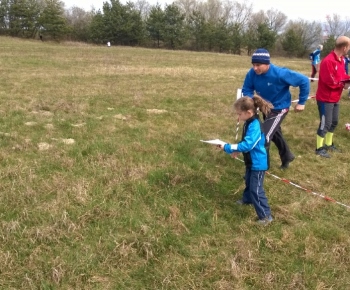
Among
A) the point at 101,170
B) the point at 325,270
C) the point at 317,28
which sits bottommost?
the point at 325,270

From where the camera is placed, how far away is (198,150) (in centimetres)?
669

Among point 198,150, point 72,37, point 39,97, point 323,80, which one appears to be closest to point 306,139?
point 323,80

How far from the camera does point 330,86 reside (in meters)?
6.79

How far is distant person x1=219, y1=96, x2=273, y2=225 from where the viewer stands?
4160 mm

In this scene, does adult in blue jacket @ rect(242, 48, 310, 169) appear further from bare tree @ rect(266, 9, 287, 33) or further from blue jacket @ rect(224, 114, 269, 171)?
bare tree @ rect(266, 9, 287, 33)

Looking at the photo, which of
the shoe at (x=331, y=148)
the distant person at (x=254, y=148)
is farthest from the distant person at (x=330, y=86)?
the distant person at (x=254, y=148)

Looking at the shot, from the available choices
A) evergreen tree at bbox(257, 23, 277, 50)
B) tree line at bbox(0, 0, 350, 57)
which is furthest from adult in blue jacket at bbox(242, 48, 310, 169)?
evergreen tree at bbox(257, 23, 277, 50)

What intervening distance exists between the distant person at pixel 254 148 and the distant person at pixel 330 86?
313 cm

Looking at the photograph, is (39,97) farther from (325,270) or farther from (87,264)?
(325,270)

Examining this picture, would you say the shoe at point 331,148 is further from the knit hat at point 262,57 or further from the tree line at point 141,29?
the tree line at point 141,29

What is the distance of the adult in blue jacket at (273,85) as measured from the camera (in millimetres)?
5220

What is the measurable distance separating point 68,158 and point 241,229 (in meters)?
3.12

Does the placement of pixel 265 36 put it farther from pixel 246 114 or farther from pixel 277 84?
pixel 246 114

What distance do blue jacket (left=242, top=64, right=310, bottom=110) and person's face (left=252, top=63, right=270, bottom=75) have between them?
0.12 metres
